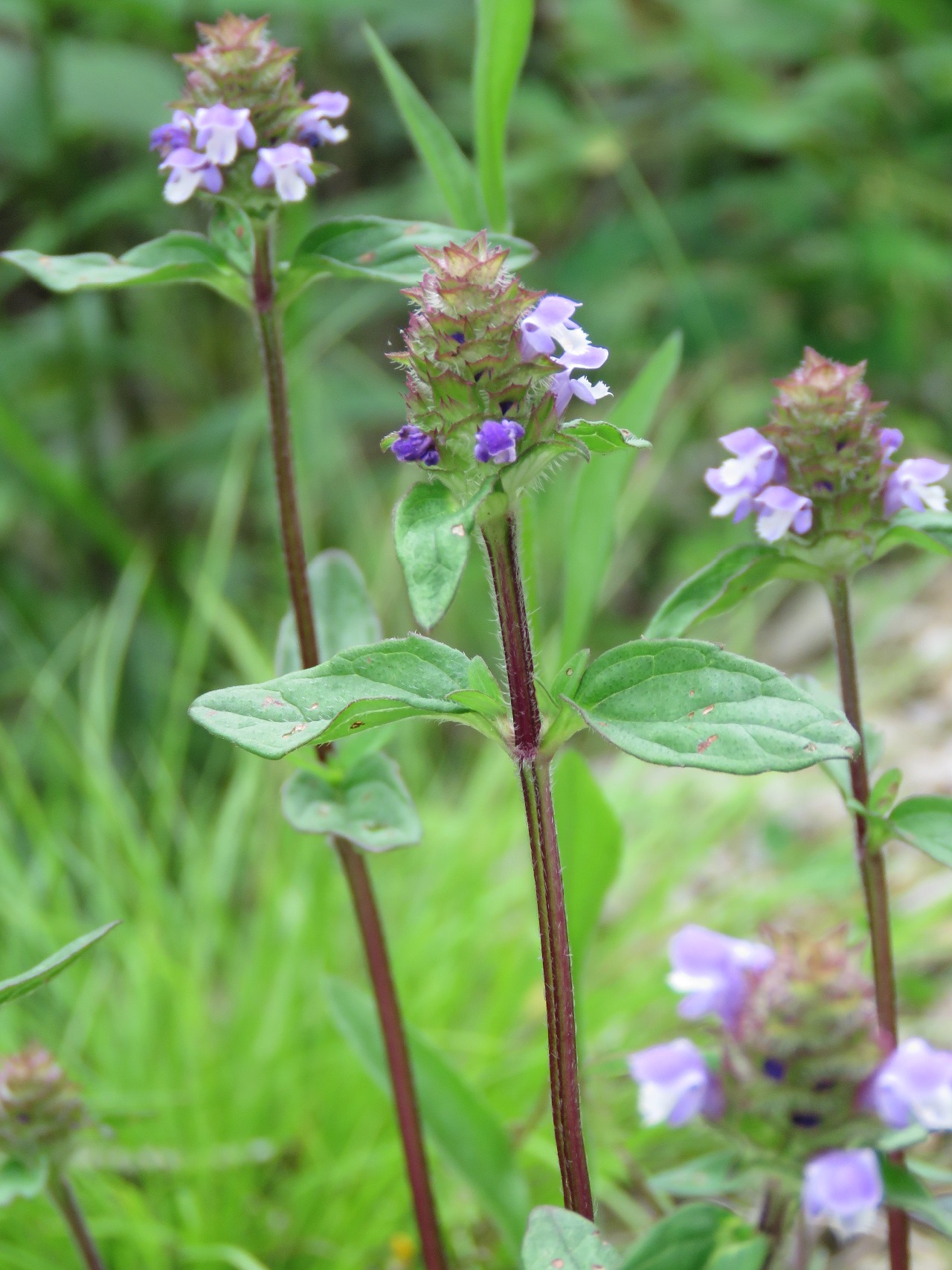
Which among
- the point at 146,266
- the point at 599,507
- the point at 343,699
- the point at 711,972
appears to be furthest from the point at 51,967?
the point at 599,507

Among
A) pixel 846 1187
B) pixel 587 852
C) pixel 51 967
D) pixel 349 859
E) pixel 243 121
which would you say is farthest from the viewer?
pixel 587 852

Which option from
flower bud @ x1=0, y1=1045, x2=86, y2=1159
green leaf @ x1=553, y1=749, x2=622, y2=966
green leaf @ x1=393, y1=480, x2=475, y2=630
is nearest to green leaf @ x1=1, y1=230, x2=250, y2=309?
green leaf @ x1=393, y1=480, x2=475, y2=630

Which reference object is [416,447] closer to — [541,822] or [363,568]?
[541,822]

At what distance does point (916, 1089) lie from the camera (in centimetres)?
41

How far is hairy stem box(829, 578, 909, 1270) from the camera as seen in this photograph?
608mm

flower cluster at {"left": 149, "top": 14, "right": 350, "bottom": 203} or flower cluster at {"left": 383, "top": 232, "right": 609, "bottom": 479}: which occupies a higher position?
flower cluster at {"left": 149, "top": 14, "right": 350, "bottom": 203}

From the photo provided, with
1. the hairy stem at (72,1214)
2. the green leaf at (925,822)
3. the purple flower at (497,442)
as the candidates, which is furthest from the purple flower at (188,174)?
the hairy stem at (72,1214)

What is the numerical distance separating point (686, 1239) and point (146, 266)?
57cm

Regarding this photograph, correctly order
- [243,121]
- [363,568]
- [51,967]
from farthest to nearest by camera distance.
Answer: [363,568] < [243,121] < [51,967]

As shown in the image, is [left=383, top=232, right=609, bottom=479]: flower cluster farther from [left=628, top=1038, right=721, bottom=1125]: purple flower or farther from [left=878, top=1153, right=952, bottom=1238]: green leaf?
[left=878, top=1153, right=952, bottom=1238]: green leaf

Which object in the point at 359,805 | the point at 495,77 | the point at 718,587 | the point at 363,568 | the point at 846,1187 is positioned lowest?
the point at 846,1187

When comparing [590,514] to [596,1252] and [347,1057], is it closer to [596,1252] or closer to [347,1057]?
[596,1252]

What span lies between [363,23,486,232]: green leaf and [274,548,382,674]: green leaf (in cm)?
24

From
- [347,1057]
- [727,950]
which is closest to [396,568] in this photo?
[347,1057]
